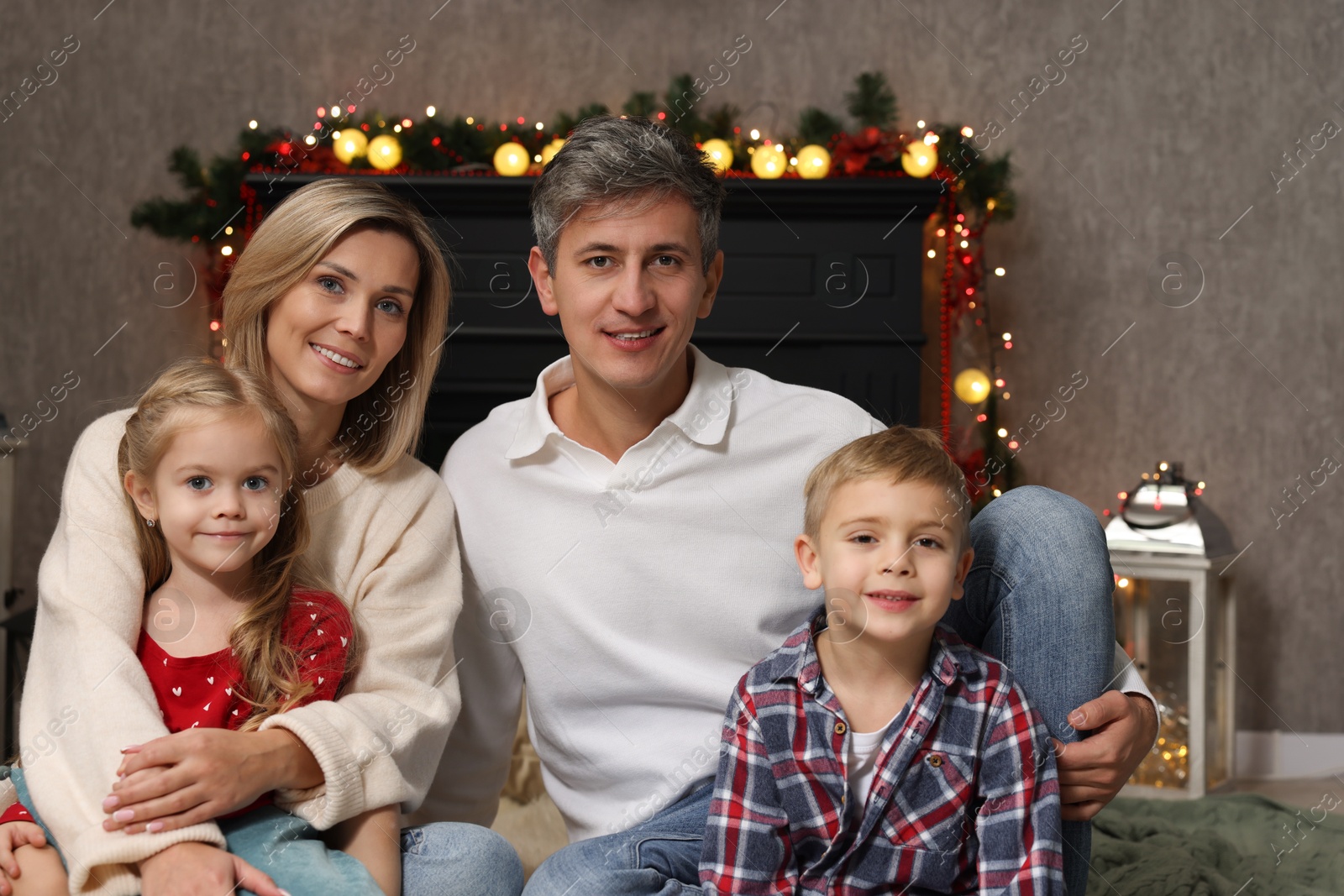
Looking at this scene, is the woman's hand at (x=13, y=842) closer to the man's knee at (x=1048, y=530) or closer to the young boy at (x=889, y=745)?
the young boy at (x=889, y=745)

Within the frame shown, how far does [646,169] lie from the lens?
4.84 feet

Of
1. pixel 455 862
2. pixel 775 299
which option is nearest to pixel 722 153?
pixel 775 299

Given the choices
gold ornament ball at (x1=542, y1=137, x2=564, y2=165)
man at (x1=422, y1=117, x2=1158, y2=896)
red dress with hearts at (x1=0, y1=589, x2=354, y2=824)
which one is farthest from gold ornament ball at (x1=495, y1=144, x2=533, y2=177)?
red dress with hearts at (x1=0, y1=589, x2=354, y2=824)

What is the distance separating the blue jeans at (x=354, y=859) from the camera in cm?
117

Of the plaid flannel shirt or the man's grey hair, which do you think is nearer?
the plaid flannel shirt

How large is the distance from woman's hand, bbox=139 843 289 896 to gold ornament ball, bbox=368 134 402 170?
2.24 metres

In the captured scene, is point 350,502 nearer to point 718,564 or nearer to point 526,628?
point 526,628

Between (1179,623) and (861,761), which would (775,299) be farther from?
(861,761)

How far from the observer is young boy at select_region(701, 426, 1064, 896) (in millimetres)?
1219

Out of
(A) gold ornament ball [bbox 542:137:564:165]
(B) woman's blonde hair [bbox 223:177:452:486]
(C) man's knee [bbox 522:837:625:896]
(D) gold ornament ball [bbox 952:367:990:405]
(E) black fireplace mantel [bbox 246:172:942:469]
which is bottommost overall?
(C) man's knee [bbox 522:837:625:896]

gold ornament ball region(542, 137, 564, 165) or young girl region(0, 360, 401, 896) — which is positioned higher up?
gold ornament ball region(542, 137, 564, 165)

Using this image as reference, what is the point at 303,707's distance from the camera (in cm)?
126

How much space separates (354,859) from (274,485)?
436mm

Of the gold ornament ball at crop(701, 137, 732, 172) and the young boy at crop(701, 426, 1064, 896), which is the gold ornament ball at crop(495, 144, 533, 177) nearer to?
the gold ornament ball at crop(701, 137, 732, 172)
